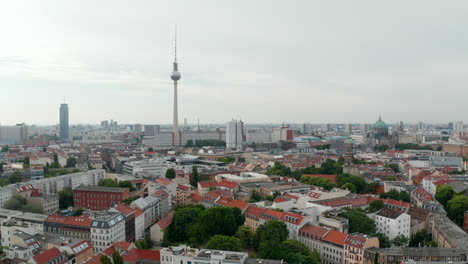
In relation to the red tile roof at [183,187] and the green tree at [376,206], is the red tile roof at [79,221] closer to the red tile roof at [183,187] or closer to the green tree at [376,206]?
the red tile roof at [183,187]

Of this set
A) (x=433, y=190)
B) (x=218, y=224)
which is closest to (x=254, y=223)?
(x=218, y=224)

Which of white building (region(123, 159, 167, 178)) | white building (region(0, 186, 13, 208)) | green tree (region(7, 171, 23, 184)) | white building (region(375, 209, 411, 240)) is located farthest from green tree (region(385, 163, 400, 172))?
green tree (region(7, 171, 23, 184))

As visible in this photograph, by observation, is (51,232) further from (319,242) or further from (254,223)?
(319,242)

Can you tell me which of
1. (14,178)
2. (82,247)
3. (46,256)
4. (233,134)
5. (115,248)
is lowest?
(82,247)

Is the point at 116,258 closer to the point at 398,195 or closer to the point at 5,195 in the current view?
the point at 5,195

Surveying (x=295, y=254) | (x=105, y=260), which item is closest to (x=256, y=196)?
(x=295, y=254)

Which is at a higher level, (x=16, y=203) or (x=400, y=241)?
(x=16, y=203)
